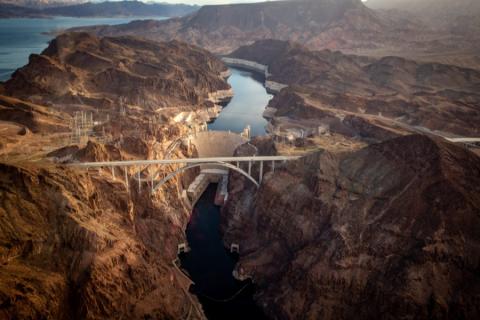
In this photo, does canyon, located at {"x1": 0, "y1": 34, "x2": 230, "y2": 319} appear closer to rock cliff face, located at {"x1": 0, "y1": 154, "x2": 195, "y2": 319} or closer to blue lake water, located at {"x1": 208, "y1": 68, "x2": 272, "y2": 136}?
rock cliff face, located at {"x1": 0, "y1": 154, "x2": 195, "y2": 319}

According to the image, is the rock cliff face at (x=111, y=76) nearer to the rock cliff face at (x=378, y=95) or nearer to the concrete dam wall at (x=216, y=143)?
the concrete dam wall at (x=216, y=143)

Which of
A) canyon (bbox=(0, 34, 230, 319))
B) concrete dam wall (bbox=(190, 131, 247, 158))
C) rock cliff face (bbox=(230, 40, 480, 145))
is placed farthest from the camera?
rock cliff face (bbox=(230, 40, 480, 145))

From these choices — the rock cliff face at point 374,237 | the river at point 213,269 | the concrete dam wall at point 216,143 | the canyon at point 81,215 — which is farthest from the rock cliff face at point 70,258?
the concrete dam wall at point 216,143

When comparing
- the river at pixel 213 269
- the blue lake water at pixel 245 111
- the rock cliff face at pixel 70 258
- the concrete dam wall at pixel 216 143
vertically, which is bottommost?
the blue lake water at pixel 245 111

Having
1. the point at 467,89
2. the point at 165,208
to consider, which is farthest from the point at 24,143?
the point at 467,89

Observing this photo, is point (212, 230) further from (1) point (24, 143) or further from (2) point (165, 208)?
(1) point (24, 143)

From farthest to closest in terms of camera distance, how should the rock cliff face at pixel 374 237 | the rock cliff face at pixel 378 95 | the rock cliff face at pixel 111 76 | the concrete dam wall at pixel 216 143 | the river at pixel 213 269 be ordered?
the rock cliff face at pixel 111 76
the rock cliff face at pixel 378 95
the concrete dam wall at pixel 216 143
the river at pixel 213 269
the rock cliff face at pixel 374 237

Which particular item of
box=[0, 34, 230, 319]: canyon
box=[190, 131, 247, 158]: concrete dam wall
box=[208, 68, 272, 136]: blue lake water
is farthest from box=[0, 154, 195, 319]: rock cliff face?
box=[208, 68, 272, 136]: blue lake water

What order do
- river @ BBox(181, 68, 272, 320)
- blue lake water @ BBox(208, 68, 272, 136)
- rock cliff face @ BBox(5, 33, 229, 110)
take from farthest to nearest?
blue lake water @ BBox(208, 68, 272, 136) → rock cliff face @ BBox(5, 33, 229, 110) → river @ BBox(181, 68, 272, 320)
